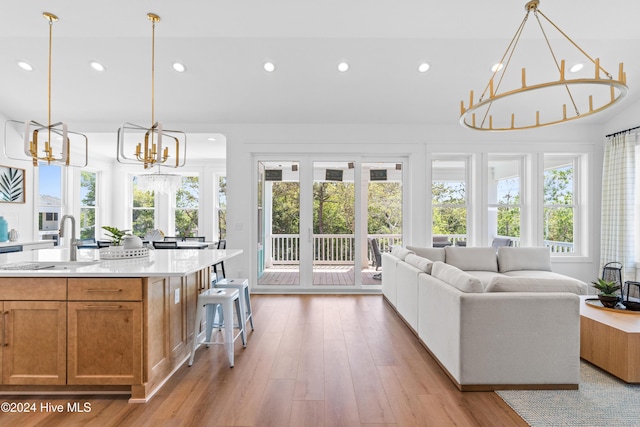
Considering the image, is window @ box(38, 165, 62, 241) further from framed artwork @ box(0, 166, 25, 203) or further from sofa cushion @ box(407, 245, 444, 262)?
sofa cushion @ box(407, 245, 444, 262)

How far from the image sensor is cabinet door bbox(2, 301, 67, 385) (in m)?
2.27

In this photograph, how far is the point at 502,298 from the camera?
238 centimetres

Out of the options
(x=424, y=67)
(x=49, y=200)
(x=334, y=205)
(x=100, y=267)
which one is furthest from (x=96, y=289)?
(x=49, y=200)

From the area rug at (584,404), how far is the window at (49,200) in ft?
25.0

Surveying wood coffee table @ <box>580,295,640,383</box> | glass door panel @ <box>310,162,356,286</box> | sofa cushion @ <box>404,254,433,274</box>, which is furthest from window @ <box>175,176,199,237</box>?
wood coffee table @ <box>580,295,640,383</box>

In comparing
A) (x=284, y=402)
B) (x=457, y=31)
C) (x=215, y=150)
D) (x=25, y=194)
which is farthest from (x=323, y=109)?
(x=25, y=194)

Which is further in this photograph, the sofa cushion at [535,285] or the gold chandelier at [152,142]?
the gold chandelier at [152,142]

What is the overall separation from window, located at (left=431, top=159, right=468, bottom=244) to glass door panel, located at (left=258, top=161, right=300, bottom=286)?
2.39 m

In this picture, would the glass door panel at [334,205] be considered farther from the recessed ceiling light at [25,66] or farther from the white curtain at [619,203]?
the recessed ceiling light at [25,66]

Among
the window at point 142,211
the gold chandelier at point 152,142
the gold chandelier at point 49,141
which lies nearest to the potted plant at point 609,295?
the gold chandelier at point 152,142

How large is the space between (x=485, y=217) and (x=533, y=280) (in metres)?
3.31

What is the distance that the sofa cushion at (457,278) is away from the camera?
246 cm

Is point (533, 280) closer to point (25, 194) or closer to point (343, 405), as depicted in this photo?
point (343, 405)

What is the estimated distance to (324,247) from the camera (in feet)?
21.7
